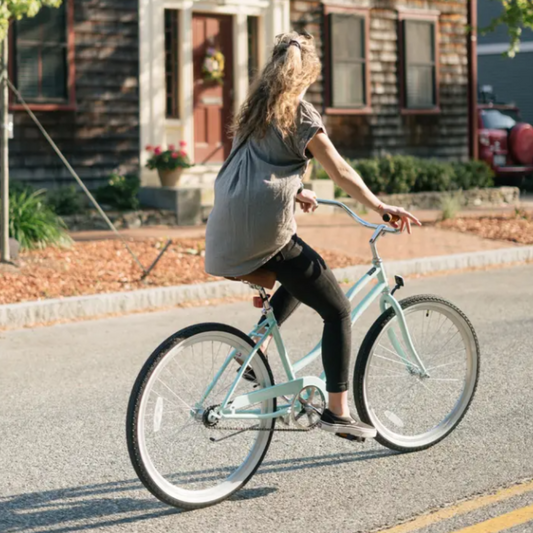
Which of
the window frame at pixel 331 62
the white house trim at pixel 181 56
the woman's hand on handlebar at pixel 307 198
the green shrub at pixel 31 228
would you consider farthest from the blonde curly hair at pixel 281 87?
the window frame at pixel 331 62

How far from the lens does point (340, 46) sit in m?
18.0

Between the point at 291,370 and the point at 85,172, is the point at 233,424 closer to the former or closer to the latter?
the point at 291,370

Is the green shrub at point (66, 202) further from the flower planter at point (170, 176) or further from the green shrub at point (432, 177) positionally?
the green shrub at point (432, 177)

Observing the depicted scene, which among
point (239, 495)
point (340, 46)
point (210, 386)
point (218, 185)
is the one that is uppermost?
point (340, 46)

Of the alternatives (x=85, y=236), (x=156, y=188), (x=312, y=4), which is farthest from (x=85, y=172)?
(x=312, y=4)

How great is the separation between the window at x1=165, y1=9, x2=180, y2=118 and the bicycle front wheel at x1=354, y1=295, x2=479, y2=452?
1171 cm

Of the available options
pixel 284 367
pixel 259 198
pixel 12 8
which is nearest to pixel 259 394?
pixel 284 367

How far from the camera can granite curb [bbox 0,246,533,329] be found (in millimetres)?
8625

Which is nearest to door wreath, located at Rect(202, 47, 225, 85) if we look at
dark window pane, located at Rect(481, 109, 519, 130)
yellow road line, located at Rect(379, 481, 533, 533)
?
dark window pane, located at Rect(481, 109, 519, 130)

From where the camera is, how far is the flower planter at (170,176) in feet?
48.6

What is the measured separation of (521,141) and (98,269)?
13.6 meters

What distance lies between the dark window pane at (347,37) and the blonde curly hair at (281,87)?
13.9 metres

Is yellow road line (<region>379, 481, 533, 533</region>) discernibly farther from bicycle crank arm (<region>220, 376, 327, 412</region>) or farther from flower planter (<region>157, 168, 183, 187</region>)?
flower planter (<region>157, 168, 183, 187</region>)

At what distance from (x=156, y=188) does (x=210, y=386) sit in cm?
1060
